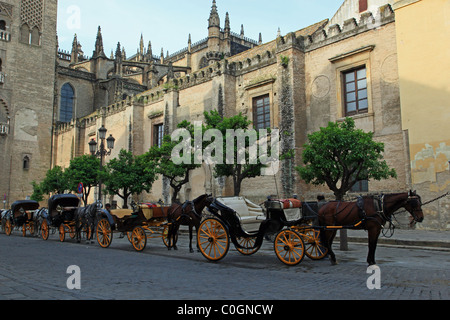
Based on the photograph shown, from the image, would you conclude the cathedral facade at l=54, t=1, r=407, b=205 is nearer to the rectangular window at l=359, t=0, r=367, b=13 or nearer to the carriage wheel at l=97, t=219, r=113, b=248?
the rectangular window at l=359, t=0, r=367, b=13

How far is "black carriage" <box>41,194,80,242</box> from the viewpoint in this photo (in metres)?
12.5

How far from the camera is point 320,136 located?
12430 millimetres

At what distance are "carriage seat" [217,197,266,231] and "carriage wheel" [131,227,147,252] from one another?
8.86ft

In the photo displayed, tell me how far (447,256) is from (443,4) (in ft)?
32.9

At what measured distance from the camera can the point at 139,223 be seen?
9891 mm

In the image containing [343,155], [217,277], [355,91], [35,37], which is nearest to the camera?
Result: [217,277]

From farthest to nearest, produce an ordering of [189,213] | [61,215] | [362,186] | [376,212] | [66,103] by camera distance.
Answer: [66,103]
[362,186]
[61,215]
[189,213]
[376,212]

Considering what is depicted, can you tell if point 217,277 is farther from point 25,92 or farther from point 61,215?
point 25,92

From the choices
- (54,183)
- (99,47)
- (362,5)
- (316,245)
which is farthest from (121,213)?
(99,47)

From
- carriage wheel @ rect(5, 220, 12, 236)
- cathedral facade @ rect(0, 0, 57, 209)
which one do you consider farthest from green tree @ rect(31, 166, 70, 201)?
carriage wheel @ rect(5, 220, 12, 236)

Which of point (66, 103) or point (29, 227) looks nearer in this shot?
point (29, 227)

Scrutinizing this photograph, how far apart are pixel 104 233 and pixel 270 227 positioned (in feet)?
17.3

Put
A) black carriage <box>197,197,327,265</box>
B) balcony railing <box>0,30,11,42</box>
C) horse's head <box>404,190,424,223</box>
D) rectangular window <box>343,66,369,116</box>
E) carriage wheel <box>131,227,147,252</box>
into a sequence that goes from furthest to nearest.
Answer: balcony railing <box>0,30,11,42</box>, rectangular window <box>343,66,369,116</box>, carriage wheel <box>131,227,147,252</box>, black carriage <box>197,197,327,265</box>, horse's head <box>404,190,424,223</box>
